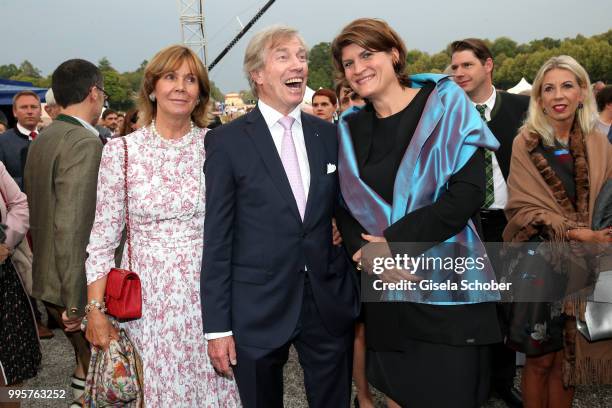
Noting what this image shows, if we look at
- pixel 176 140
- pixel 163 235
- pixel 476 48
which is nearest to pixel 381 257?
pixel 163 235

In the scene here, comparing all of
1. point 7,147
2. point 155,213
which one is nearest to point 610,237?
point 155,213

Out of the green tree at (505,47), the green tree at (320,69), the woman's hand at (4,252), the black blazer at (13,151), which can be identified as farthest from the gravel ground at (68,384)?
the green tree at (505,47)

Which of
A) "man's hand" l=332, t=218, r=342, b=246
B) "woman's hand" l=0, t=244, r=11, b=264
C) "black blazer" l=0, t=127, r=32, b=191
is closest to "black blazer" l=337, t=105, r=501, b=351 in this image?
"man's hand" l=332, t=218, r=342, b=246

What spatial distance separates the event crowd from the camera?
2084mm

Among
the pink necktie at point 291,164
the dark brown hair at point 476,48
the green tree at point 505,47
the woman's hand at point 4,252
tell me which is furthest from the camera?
the green tree at point 505,47

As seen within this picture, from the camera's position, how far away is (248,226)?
2.27 m

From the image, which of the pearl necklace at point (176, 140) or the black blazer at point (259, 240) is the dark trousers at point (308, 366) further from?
the pearl necklace at point (176, 140)

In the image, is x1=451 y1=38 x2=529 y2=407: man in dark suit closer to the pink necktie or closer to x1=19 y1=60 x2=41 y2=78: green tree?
the pink necktie

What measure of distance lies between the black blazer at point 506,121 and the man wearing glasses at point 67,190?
274cm

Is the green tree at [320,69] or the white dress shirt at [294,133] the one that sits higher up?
the green tree at [320,69]

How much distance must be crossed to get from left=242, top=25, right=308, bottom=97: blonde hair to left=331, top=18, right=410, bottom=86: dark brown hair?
0.79 ft

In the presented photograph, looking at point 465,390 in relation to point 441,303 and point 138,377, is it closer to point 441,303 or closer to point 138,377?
point 441,303

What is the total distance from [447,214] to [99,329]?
170cm

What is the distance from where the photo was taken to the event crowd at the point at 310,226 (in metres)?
2.08
